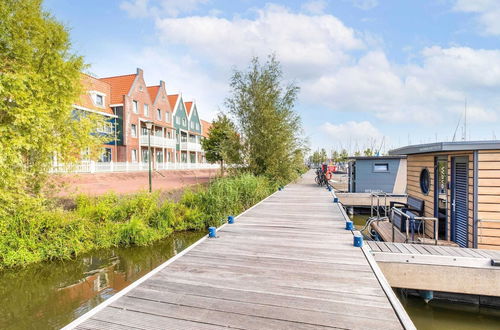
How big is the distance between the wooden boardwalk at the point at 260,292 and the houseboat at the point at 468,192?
2803 millimetres

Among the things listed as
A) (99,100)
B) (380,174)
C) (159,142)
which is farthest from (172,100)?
(380,174)

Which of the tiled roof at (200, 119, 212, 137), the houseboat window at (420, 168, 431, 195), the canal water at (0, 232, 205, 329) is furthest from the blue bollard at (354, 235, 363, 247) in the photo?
the tiled roof at (200, 119, 212, 137)

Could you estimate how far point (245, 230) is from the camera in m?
5.63

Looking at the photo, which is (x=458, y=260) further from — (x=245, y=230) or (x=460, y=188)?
(x=245, y=230)

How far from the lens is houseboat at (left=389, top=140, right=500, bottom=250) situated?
4988mm

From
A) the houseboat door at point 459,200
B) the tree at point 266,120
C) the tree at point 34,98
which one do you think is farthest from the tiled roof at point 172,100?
the houseboat door at point 459,200

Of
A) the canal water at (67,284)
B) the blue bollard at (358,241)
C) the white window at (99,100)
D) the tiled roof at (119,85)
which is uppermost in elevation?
the tiled roof at (119,85)

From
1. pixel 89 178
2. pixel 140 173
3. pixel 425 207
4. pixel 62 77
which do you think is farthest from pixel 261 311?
pixel 140 173

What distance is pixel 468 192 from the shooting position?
5.25 meters

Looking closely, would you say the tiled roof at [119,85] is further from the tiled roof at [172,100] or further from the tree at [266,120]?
the tree at [266,120]

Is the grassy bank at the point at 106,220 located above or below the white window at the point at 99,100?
below

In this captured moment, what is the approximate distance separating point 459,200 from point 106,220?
9.87 metres

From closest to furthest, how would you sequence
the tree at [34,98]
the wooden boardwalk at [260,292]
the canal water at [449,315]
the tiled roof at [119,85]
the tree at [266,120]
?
the wooden boardwalk at [260,292], the canal water at [449,315], the tree at [34,98], the tree at [266,120], the tiled roof at [119,85]

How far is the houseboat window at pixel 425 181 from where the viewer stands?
274 inches
